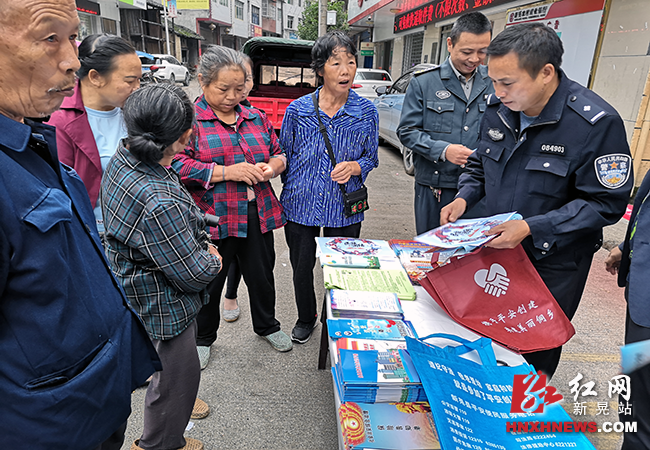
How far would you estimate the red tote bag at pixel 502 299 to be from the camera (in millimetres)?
1573

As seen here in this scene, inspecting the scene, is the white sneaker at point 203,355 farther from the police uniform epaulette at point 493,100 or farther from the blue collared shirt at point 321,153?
the police uniform epaulette at point 493,100

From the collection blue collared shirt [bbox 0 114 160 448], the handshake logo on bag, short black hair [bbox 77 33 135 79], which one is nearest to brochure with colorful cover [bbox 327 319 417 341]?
the handshake logo on bag

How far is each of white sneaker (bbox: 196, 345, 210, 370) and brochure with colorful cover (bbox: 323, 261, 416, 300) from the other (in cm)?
110

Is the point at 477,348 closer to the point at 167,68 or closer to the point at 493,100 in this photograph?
the point at 493,100

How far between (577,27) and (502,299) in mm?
6238

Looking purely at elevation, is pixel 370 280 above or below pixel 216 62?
below

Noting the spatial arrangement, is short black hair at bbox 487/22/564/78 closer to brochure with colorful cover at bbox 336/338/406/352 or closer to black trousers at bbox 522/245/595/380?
black trousers at bbox 522/245/595/380

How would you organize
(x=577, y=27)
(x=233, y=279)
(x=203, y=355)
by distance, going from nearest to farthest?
1. (x=203, y=355)
2. (x=233, y=279)
3. (x=577, y=27)

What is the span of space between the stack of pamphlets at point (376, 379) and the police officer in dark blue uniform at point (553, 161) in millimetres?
608

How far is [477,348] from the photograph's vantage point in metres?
1.43

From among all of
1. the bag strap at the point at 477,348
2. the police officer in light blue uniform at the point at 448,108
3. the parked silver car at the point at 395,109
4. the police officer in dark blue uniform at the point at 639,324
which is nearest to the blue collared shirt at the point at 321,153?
the police officer in light blue uniform at the point at 448,108

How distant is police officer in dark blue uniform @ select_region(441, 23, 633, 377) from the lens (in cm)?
160

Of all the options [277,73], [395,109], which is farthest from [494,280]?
[277,73]

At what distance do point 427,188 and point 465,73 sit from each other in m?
0.78
